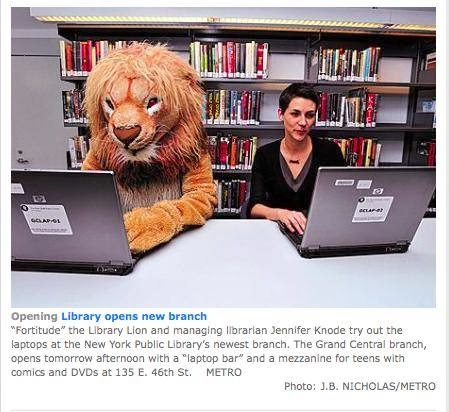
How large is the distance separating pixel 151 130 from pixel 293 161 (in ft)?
2.04

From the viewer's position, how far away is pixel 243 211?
1404 mm

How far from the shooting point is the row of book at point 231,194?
85.4 inches

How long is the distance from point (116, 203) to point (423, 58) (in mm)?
2283

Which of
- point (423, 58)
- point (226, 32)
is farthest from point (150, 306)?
point (423, 58)

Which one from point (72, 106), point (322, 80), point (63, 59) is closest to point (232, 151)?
point (322, 80)

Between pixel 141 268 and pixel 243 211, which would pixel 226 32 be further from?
pixel 141 268

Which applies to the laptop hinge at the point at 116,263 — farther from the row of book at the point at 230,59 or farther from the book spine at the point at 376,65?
the book spine at the point at 376,65

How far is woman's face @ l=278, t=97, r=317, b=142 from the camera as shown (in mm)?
1375

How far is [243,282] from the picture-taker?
0.73 metres

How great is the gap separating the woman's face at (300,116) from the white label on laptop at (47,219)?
3.08 ft

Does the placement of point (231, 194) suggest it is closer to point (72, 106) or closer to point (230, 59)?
point (230, 59)

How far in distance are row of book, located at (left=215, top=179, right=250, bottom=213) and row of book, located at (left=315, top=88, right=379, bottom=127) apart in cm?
55

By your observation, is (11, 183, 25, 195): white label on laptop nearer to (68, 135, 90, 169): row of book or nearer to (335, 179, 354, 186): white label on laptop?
(335, 179, 354, 186): white label on laptop
